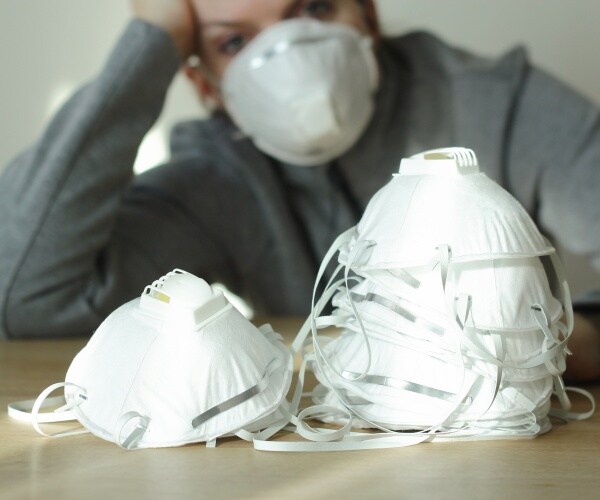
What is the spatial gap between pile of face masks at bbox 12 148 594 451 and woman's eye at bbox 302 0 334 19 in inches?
25.4

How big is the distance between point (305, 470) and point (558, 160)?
78 centimetres

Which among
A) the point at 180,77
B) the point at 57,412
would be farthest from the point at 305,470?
the point at 180,77

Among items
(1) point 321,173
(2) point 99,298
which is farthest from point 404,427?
(1) point 321,173

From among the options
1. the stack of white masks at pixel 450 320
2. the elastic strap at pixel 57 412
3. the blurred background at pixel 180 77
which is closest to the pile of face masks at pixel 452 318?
the stack of white masks at pixel 450 320

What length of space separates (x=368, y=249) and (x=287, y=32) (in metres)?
0.60

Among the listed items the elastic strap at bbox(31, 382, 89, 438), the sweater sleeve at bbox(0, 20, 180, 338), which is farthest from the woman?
the elastic strap at bbox(31, 382, 89, 438)

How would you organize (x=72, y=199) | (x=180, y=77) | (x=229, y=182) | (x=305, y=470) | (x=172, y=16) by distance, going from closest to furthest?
(x=305, y=470)
(x=72, y=199)
(x=172, y=16)
(x=229, y=182)
(x=180, y=77)

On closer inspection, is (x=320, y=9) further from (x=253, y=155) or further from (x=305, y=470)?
(x=305, y=470)

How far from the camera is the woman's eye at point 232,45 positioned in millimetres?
1151

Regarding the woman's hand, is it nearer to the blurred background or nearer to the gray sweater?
the gray sweater

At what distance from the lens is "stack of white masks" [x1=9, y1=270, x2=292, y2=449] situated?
51 centimetres

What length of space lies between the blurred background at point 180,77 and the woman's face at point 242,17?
406 mm

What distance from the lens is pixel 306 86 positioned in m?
1.05

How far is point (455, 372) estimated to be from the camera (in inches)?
19.9
